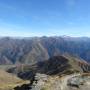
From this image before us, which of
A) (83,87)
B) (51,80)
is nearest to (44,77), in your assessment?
(51,80)

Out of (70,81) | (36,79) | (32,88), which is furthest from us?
(70,81)

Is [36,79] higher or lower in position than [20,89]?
higher

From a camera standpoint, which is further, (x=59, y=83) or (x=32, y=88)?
(x=59, y=83)

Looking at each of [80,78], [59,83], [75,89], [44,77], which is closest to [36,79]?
[44,77]

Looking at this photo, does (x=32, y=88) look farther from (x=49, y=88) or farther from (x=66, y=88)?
(x=66, y=88)

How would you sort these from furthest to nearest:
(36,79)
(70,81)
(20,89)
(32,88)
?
(20,89)
(70,81)
(36,79)
(32,88)

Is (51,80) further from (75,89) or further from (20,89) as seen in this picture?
(20,89)
